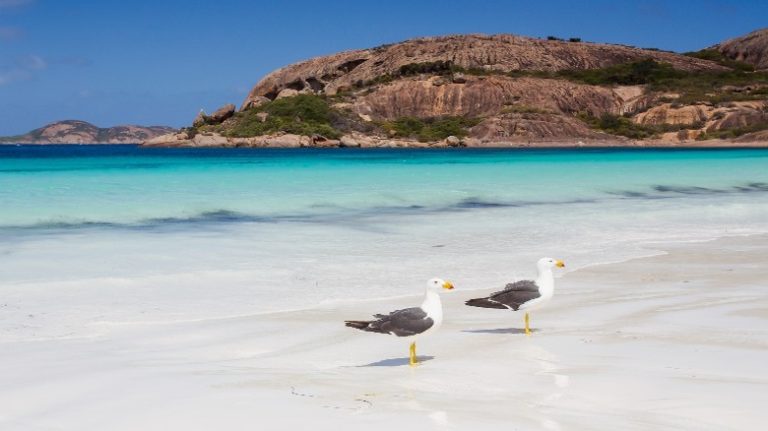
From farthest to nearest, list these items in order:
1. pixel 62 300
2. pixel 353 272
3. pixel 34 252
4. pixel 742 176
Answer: pixel 742 176
pixel 34 252
pixel 353 272
pixel 62 300

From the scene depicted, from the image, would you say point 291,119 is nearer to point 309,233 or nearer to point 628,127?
point 628,127

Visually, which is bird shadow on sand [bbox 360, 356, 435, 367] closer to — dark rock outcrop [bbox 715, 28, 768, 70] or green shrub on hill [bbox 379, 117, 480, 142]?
green shrub on hill [bbox 379, 117, 480, 142]

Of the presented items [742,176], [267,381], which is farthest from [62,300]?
[742,176]

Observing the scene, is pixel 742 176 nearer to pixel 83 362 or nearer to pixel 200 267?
pixel 200 267

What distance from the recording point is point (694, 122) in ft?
390

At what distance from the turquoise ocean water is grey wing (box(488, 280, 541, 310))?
→ 2647 millimetres

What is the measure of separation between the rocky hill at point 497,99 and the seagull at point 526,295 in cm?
10432

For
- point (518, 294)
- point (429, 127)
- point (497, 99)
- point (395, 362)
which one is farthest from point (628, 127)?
point (395, 362)

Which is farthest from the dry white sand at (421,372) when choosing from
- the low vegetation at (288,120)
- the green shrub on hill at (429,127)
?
the green shrub on hill at (429,127)

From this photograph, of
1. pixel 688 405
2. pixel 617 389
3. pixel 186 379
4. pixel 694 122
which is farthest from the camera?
pixel 694 122

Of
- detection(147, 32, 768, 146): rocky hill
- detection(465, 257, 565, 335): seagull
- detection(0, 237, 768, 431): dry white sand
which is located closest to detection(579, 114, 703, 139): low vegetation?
detection(147, 32, 768, 146): rocky hill

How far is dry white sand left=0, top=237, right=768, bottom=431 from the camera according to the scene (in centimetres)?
529

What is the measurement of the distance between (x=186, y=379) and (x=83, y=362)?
118 cm

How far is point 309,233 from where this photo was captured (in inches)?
670
